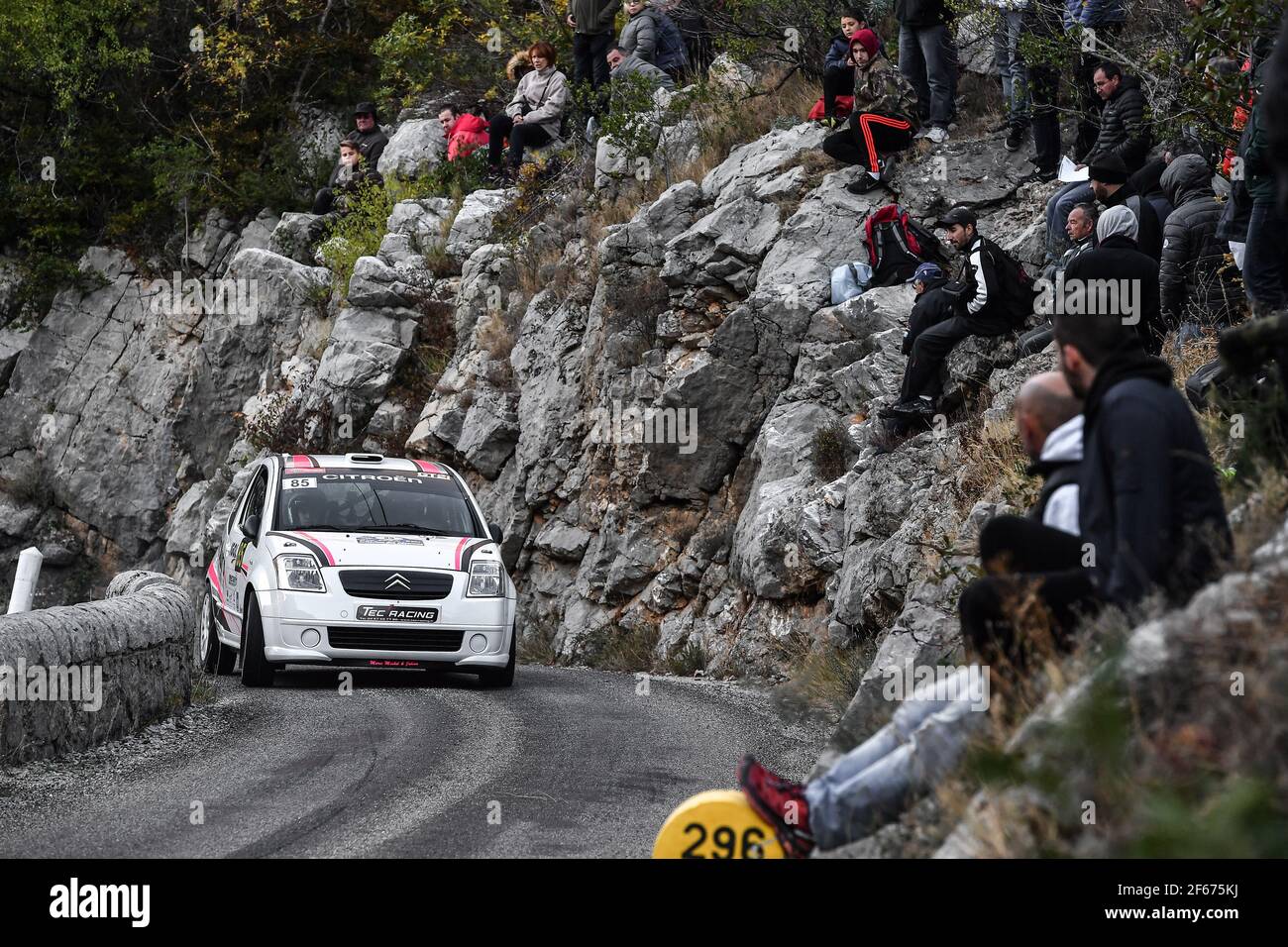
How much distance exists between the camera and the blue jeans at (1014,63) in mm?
15141

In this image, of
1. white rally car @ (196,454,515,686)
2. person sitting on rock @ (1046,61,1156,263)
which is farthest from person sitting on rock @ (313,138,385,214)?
person sitting on rock @ (1046,61,1156,263)

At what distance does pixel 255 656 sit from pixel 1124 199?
26.4 feet

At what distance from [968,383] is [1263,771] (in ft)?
33.2

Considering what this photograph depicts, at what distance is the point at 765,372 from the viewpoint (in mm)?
17281

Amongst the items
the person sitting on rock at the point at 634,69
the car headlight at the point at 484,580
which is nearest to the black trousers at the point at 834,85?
the person sitting on rock at the point at 634,69

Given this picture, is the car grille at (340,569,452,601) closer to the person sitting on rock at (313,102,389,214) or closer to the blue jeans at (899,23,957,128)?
the blue jeans at (899,23,957,128)

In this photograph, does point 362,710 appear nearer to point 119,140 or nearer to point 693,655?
point 693,655

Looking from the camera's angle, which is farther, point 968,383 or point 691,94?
point 691,94

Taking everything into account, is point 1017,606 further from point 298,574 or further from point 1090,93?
point 1090,93

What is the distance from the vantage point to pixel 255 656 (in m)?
12.2

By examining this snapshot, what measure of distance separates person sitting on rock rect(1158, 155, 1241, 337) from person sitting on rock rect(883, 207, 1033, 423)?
151 cm

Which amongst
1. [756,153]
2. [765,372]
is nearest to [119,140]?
[756,153]

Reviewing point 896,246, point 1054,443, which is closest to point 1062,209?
point 896,246

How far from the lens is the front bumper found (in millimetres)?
12047
